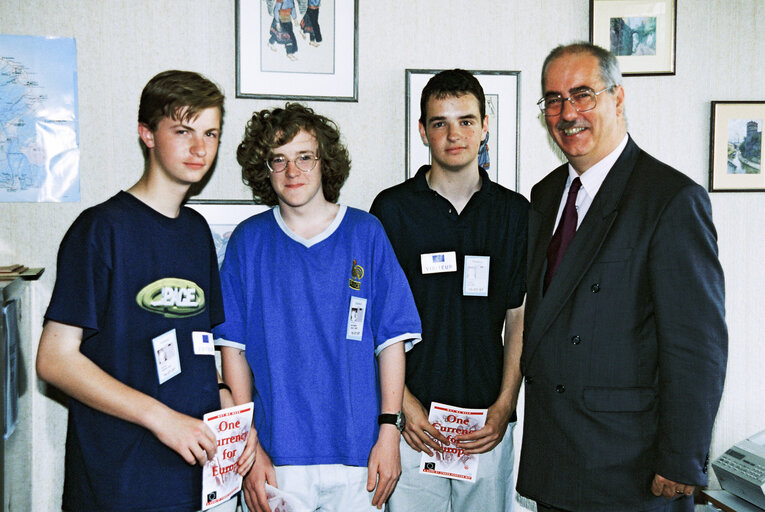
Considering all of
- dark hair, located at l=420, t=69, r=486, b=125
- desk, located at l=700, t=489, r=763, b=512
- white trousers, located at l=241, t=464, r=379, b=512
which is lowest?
desk, located at l=700, t=489, r=763, b=512

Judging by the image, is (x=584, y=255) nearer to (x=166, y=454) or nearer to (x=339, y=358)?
(x=339, y=358)

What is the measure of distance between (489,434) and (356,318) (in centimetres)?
69

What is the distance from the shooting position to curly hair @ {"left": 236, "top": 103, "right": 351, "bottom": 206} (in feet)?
6.93

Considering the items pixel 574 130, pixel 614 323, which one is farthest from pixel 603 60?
pixel 614 323

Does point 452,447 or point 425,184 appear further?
point 425,184

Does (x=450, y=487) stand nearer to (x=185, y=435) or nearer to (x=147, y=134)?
(x=185, y=435)

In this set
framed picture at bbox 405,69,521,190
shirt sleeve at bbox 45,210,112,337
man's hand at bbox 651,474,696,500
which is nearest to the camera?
shirt sleeve at bbox 45,210,112,337

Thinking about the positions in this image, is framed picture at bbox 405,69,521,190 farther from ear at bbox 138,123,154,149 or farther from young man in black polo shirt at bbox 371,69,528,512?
ear at bbox 138,123,154,149

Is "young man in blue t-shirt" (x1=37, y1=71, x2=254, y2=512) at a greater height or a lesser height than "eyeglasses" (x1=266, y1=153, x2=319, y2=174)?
lesser

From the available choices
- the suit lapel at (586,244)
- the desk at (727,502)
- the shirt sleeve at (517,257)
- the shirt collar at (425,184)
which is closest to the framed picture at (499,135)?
the shirt collar at (425,184)

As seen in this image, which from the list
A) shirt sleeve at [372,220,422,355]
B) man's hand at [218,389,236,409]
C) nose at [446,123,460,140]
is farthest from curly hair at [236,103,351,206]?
man's hand at [218,389,236,409]

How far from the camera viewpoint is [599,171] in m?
2.04

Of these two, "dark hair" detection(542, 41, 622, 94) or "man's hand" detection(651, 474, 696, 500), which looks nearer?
"man's hand" detection(651, 474, 696, 500)

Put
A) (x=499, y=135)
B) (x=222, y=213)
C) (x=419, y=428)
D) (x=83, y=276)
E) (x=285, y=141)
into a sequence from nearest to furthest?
(x=83, y=276), (x=285, y=141), (x=419, y=428), (x=222, y=213), (x=499, y=135)
